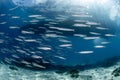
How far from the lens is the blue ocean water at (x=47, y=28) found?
97.3 ft

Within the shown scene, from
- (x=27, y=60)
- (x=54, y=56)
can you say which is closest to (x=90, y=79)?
(x=54, y=56)

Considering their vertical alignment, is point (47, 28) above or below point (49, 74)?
above

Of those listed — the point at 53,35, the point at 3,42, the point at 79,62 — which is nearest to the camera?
the point at 3,42

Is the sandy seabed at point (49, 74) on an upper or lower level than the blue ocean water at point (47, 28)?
lower

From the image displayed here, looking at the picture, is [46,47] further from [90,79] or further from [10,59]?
[90,79]

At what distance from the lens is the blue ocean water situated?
1168 inches

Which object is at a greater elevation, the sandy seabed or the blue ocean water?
the blue ocean water

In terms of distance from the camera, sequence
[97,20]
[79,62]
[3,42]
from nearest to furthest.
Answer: [3,42] → [97,20] → [79,62]

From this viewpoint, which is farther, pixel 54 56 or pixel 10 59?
pixel 54 56

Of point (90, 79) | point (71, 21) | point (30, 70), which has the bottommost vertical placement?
point (90, 79)

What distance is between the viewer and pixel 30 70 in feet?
111

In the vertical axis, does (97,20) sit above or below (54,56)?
above

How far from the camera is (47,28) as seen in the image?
3369 cm

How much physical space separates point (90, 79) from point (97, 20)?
8897 millimetres
